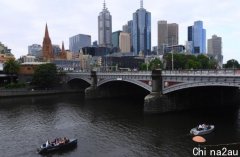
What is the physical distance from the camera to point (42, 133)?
4575 cm

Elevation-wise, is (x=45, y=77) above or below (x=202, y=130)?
above

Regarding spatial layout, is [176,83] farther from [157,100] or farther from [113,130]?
[113,130]

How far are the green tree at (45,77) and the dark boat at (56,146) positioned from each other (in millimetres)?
70448

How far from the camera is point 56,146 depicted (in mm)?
36438

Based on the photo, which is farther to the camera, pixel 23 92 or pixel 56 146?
pixel 23 92

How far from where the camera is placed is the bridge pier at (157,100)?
56.6 metres

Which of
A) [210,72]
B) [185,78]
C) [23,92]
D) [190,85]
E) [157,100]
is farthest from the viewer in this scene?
[23,92]

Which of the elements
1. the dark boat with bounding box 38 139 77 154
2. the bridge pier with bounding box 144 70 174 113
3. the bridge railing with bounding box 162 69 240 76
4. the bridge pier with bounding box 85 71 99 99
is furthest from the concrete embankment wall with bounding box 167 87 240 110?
the bridge pier with bounding box 85 71 99 99

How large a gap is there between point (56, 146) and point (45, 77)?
236ft

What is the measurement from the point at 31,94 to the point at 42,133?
184 ft

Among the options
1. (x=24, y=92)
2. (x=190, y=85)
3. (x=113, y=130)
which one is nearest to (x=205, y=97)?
(x=190, y=85)

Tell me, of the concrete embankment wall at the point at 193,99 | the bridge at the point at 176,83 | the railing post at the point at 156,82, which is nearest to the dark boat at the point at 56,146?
the concrete embankment wall at the point at 193,99

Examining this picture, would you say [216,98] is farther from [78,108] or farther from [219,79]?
[78,108]

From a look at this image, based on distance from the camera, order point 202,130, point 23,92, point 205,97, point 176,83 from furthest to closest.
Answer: point 23,92 < point 205,97 < point 176,83 < point 202,130
